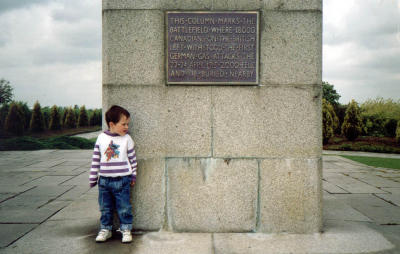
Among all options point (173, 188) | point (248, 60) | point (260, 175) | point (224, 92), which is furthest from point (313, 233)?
point (248, 60)

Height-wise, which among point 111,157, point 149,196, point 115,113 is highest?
point 115,113

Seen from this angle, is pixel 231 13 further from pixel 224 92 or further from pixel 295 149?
pixel 295 149

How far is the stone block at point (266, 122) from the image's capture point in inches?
135

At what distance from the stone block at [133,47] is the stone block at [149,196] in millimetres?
1060

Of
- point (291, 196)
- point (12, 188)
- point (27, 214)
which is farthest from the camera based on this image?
point (12, 188)

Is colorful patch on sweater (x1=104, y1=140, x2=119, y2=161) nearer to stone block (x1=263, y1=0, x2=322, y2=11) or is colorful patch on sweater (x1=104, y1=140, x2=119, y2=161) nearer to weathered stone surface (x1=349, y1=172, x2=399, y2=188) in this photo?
stone block (x1=263, y1=0, x2=322, y2=11)

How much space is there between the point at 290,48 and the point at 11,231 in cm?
423

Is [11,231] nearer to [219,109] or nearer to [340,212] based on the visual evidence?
[219,109]

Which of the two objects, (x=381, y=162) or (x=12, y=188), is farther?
(x=381, y=162)

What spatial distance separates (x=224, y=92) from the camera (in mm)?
3451

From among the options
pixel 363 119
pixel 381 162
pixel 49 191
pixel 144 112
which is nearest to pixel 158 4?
pixel 144 112

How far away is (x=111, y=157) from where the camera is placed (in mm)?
3143

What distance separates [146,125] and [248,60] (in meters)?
1.50

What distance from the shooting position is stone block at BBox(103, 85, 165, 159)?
3449 millimetres
